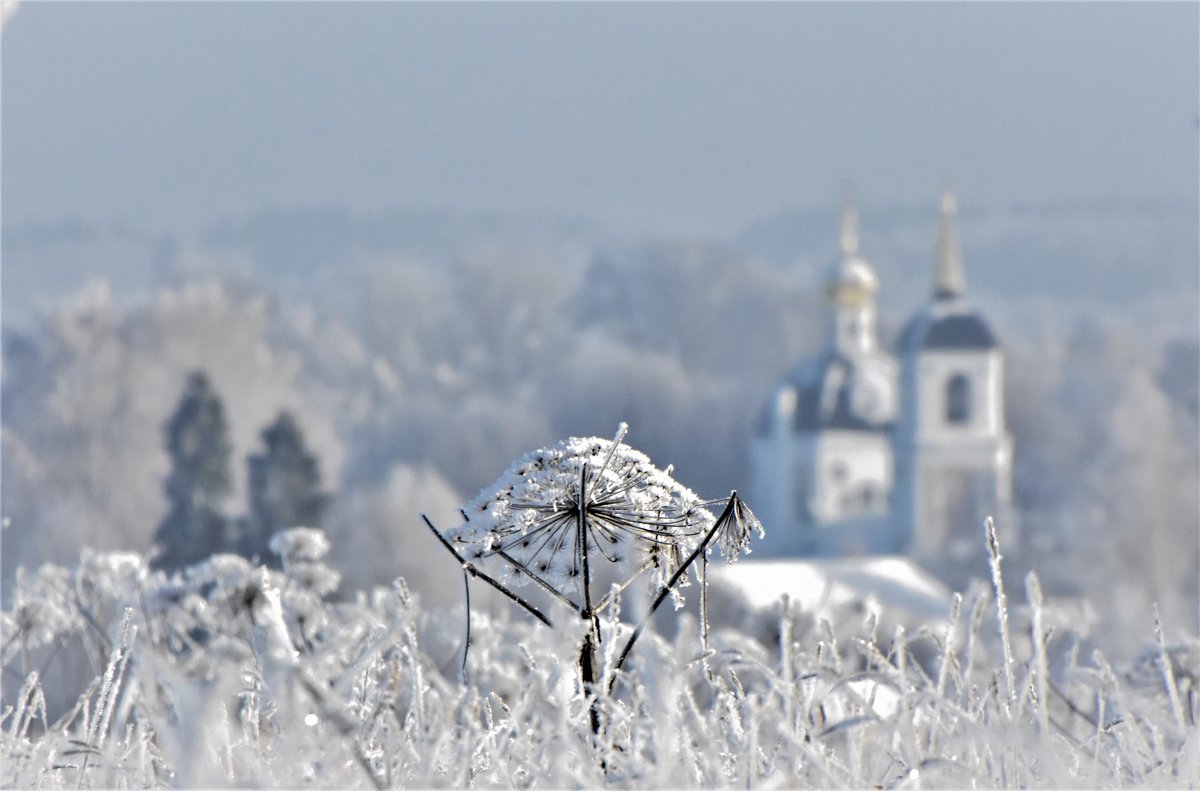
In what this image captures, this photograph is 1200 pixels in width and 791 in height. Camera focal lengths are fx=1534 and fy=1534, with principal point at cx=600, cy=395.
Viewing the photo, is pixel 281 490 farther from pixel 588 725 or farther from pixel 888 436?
pixel 588 725

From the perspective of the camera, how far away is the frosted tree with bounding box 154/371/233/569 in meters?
21.4

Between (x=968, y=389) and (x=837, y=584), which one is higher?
(x=968, y=389)

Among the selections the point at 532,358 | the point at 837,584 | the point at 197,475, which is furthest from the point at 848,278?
the point at 837,584

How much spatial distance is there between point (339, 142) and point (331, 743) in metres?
27.2

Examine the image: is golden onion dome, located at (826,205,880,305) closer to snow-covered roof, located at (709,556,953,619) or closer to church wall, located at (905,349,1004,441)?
church wall, located at (905,349,1004,441)

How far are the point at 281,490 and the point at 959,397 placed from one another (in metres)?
13.1

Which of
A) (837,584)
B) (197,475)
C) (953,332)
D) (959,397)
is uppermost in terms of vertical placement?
(953,332)

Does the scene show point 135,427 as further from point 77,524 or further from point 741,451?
point 741,451

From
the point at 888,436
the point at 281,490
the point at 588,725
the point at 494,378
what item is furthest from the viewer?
the point at 888,436

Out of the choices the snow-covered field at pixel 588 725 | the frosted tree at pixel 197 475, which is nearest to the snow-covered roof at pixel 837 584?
the snow-covered field at pixel 588 725

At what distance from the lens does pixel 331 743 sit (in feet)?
4.25

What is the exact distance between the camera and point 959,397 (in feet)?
93.9

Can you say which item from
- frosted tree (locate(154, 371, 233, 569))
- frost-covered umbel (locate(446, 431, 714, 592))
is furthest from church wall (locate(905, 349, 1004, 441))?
frost-covered umbel (locate(446, 431, 714, 592))

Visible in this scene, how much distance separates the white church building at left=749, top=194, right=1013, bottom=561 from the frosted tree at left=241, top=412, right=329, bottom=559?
28.5 ft
